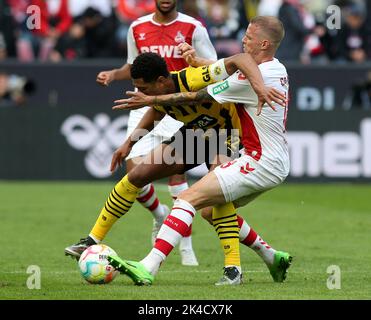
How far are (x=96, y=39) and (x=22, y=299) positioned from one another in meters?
14.1

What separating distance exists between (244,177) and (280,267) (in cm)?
98

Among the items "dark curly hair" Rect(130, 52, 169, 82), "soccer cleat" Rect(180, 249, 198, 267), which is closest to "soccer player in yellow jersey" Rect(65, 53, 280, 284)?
"dark curly hair" Rect(130, 52, 169, 82)

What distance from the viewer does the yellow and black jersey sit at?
30.9 ft

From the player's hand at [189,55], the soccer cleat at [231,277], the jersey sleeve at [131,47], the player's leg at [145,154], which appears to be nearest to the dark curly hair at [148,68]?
the player's hand at [189,55]

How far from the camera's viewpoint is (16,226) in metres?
14.4

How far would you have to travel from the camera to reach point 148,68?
30.3 feet

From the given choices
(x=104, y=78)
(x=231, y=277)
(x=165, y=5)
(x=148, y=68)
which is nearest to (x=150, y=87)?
(x=148, y=68)

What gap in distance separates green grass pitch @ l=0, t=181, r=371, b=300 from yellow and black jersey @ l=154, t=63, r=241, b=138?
1332mm

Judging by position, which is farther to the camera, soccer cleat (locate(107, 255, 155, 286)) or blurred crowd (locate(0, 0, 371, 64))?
blurred crowd (locate(0, 0, 371, 64))

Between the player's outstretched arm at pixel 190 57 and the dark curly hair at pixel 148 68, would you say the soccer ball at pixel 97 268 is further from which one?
the player's outstretched arm at pixel 190 57

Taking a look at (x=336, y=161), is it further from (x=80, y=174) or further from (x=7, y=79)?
(x=7, y=79)

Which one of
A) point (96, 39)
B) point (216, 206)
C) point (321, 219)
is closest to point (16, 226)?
point (321, 219)

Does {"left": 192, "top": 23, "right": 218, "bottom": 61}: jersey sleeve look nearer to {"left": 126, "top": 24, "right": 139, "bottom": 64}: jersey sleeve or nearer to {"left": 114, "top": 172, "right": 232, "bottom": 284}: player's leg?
{"left": 126, "top": 24, "right": 139, "bottom": 64}: jersey sleeve
